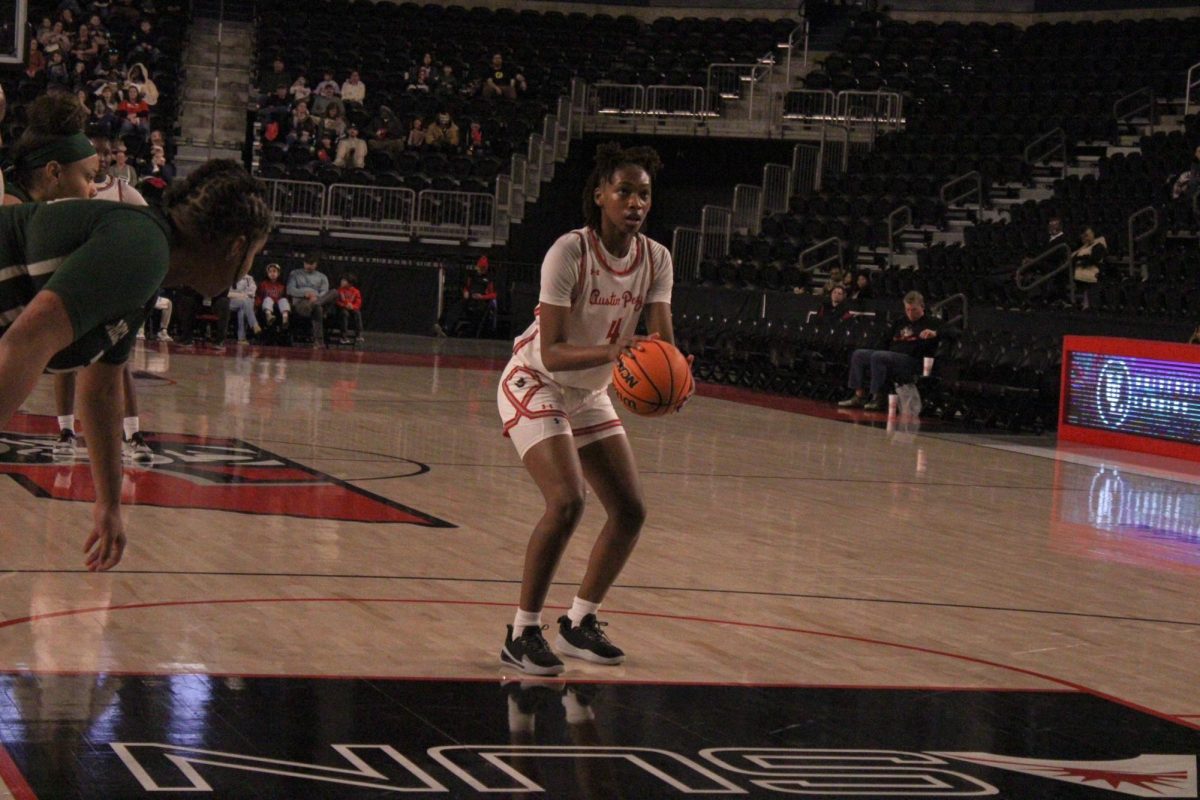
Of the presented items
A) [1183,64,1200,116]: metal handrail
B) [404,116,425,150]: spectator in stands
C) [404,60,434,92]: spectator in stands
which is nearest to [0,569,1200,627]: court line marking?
[1183,64,1200,116]: metal handrail

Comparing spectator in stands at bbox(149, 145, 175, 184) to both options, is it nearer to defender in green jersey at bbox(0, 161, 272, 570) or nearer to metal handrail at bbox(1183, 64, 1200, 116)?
metal handrail at bbox(1183, 64, 1200, 116)

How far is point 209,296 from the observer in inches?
130

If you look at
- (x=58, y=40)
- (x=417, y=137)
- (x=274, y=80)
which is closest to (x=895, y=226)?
(x=417, y=137)

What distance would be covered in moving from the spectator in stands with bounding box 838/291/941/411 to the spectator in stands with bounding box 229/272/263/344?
28.8 ft

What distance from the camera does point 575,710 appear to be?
481cm

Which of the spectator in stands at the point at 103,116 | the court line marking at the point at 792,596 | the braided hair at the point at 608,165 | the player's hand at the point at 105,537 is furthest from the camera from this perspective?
the spectator in stands at the point at 103,116

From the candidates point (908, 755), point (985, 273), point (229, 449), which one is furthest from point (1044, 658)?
point (985, 273)

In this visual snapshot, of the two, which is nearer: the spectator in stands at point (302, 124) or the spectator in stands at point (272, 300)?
the spectator in stands at point (272, 300)

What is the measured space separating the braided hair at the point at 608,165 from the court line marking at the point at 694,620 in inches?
66.0

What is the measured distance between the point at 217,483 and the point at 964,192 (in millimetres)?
16679

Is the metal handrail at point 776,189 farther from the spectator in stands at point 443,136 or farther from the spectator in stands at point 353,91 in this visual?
the spectator in stands at point 353,91

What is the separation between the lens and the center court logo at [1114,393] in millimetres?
15023

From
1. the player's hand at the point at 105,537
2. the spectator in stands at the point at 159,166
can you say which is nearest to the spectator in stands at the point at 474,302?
the spectator in stands at the point at 159,166

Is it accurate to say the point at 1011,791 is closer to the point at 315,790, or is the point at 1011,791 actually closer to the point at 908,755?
the point at 908,755
